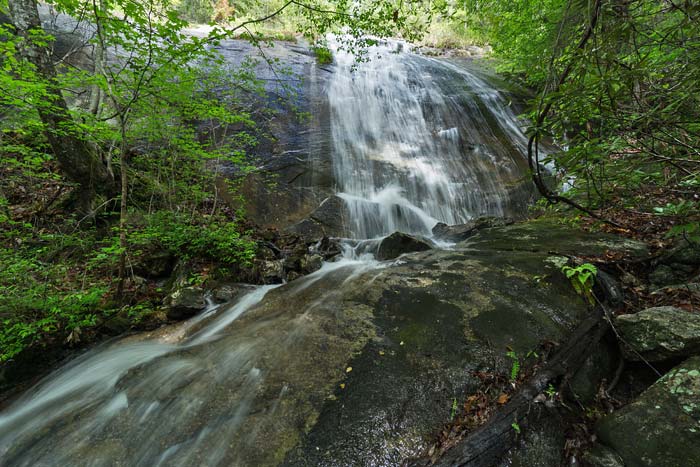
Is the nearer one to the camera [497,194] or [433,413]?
[433,413]

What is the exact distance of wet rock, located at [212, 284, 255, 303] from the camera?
454cm

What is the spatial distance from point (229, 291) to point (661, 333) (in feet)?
16.6

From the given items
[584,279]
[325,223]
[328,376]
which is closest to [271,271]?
[325,223]

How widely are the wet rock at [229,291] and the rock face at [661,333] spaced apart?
187 inches

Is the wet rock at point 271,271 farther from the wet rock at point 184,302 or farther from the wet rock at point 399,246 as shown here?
the wet rock at point 399,246

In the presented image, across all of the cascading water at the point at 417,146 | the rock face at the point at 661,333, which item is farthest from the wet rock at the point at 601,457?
the cascading water at the point at 417,146

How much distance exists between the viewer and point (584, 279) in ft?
9.86

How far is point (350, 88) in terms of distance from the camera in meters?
11.9

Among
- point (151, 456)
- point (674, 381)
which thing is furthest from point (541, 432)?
point (151, 456)

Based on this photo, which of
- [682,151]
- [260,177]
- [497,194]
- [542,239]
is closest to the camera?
[682,151]

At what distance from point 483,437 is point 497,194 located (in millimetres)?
8809

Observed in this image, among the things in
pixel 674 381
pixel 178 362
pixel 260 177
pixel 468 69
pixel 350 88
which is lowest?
pixel 178 362

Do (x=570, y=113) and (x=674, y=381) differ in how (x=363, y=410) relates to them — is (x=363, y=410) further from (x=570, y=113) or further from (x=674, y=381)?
(x=570, y=113)

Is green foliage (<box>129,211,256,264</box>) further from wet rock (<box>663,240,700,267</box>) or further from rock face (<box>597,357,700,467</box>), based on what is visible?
wet rock (<box>663,240,700,267</box>)
